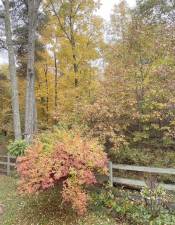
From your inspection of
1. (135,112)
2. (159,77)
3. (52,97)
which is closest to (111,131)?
(135,112)

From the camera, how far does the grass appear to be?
24.2ft

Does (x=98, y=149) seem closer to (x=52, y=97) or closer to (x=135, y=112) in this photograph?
(x=135, y=112)

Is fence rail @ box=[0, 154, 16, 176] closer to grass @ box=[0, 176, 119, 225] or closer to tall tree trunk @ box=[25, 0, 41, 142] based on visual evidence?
tall tree trunk @ box=[25, 0, 41, 142]

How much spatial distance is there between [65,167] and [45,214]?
1.46m

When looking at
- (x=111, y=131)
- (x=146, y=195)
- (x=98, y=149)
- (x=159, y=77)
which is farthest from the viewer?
(x=159, y=77)

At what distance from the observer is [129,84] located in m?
9.80

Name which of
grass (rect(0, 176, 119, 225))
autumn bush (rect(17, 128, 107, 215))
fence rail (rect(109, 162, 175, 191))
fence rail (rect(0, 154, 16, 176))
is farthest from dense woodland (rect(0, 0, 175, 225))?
fence rail (rect(0, 154, 16, 176))

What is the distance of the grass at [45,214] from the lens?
7375 mm

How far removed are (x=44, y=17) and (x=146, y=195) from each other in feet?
43.4

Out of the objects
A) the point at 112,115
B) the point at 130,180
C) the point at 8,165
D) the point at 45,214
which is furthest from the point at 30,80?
the point at 45,214

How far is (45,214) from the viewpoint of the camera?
7.70 m

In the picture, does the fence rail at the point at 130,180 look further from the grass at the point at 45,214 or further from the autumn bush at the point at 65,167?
→ the grass at the point at 45,214

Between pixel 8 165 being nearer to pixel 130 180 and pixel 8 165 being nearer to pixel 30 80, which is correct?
pixel 30 80

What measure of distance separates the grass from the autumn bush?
342mm
